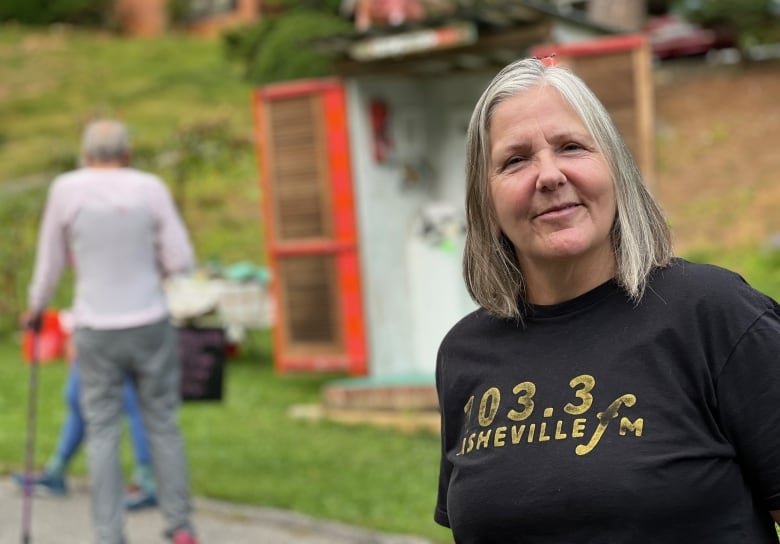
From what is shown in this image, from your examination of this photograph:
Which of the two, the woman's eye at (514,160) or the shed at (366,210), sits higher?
the woman's eye at (514,160)

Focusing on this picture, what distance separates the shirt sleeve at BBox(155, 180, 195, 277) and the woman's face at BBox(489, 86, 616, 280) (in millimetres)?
3530

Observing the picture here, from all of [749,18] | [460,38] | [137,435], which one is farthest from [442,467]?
[749,18]

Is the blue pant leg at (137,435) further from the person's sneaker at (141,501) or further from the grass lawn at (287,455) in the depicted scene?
the grass lawn at (287,455)

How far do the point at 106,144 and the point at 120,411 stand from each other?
1.19 metres

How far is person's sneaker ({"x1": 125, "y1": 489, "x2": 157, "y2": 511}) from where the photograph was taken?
659 centimetres

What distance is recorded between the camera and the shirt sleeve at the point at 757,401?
201cm

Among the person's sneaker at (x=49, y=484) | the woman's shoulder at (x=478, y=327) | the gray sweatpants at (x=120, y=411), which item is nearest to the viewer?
the woman's shoulder at (x=478, y=327)

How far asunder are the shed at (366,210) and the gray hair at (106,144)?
10.6ft

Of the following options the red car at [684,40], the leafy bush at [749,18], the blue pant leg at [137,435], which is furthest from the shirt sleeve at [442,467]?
the red car at [684,40]

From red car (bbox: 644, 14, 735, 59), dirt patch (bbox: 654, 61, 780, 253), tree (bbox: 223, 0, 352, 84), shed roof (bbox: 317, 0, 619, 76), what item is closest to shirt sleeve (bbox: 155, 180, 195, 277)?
shed roof (bbox: 317, 0, 619, 76)

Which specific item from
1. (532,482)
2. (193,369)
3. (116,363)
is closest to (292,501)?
(193,369)

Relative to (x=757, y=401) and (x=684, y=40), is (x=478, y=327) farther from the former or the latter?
(x=684, y=40)

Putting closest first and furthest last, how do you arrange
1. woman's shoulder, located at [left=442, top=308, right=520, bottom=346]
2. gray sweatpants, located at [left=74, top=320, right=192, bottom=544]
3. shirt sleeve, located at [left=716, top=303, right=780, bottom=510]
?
1. shirt sleeve, located at [left=716, top=303, right=780, bottom=510]
2. woman's shoulder, located at [left=442, top=308, right=520, bottom=346]
3. gray sweatpants, located at [left=74, top=320, right=192, bottom=544]

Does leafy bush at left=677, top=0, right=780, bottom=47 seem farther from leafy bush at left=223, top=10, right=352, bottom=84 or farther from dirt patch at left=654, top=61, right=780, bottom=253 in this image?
leafy bush at left=223, top=10, right=352, bottom=84
